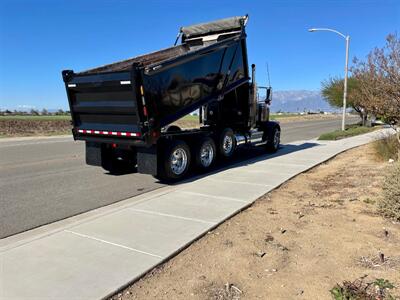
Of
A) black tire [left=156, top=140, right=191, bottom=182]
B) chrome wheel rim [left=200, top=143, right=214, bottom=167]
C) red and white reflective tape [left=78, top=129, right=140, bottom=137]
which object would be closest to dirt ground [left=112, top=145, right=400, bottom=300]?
black tire [left=156, top=140, right=191, bottom=182]

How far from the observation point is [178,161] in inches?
371

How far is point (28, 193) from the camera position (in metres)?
7.73

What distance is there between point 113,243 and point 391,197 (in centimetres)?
416

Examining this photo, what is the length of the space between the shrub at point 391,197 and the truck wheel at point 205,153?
507 centimetres

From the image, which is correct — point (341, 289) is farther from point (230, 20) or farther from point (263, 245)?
point (230, 20)

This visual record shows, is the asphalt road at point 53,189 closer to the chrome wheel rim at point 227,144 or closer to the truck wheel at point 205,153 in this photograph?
the truck wheel at point 205,153

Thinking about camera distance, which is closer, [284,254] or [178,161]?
[284,254]

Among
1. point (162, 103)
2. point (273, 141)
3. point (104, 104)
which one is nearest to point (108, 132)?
point (104, 104)

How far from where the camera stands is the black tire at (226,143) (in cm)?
1145

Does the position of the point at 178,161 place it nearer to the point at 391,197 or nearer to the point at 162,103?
the point at 162,103

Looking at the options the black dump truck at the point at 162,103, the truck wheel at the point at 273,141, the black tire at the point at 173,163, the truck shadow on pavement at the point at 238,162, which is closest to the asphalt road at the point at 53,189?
the black tire at the point at 173,163

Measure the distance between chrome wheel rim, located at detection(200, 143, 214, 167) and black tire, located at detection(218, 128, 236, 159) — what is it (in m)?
0.69

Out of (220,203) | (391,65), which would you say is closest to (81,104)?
(220,203)

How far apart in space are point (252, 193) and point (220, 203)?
102 centimetres
